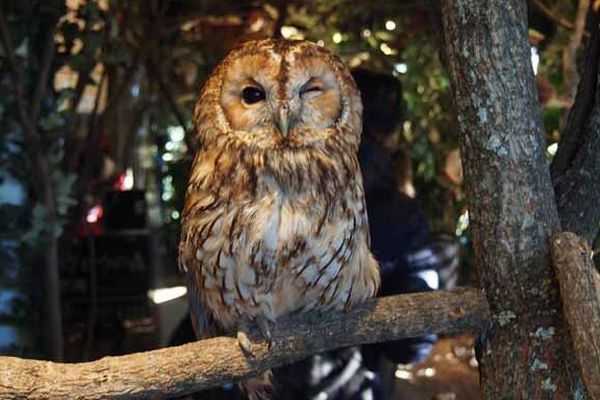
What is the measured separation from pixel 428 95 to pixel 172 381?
58.8 inches

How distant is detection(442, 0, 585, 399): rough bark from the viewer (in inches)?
35.6

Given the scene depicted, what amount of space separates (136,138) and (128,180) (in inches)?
9.3

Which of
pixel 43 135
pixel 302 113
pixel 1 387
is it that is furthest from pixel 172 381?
pixel 43 135

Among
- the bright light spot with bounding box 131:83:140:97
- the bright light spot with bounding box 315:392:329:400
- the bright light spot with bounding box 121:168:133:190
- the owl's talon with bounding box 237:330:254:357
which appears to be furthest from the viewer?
the bright light spot with bounding box 131:83:140:97

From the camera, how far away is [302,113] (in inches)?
35.4

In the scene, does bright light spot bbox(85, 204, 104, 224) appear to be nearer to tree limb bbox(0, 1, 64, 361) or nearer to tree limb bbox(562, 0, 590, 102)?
tree limb bbox(0, 1, 64, 361)

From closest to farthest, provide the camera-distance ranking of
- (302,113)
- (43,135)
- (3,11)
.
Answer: (302,113)
(3,11)
(43,135)

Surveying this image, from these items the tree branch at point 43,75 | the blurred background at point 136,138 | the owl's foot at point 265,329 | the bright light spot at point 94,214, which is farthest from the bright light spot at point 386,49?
Result: the owl's foot at point 265,329

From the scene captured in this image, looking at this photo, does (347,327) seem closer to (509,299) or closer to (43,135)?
(509,299)

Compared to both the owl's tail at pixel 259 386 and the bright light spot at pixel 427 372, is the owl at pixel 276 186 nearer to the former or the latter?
the owl's tail at pixel 259 386

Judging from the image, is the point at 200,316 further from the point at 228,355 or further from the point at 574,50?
the point at 574,50

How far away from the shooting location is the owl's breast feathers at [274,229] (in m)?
0.90

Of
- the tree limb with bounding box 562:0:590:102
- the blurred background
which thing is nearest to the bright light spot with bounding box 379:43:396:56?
the blurred background

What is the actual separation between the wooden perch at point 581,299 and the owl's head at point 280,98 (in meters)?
0.27
